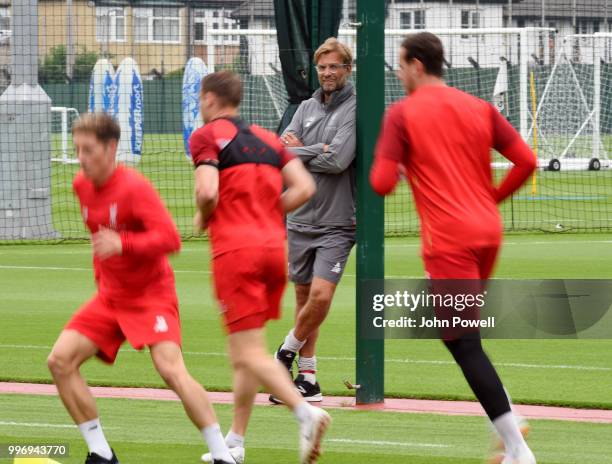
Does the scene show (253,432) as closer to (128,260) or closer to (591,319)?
(128,260)

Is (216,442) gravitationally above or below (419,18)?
below

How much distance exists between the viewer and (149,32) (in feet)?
225

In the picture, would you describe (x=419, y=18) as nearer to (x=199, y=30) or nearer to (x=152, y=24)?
(x=199, y=30)

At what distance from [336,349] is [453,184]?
524 centimetres

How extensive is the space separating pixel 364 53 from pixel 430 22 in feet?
190

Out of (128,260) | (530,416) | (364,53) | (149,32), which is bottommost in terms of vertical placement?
A: (530,416)

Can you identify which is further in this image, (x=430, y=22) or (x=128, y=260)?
(x=430, y=22)

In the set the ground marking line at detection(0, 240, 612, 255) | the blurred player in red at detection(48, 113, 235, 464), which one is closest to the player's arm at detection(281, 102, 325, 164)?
the blurred player in red at detection(48, 113, 235, 464)

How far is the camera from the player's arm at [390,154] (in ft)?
22.1

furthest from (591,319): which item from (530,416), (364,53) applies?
(364,53)

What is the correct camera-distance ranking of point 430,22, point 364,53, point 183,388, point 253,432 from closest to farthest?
point 183,388 → point 253,432 → point 364,53 → point 430,22

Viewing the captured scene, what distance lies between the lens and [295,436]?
824cm

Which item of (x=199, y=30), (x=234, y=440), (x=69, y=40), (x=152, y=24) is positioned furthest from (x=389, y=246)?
(x=199, y=30)

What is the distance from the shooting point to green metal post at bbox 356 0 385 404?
9008mm
